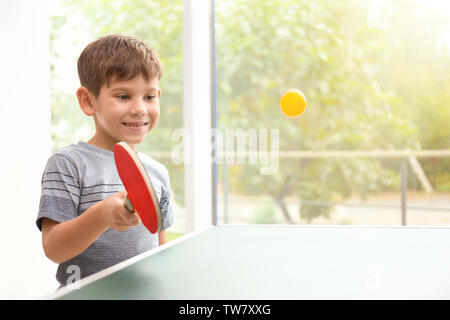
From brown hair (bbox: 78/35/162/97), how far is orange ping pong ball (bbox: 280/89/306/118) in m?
0.62

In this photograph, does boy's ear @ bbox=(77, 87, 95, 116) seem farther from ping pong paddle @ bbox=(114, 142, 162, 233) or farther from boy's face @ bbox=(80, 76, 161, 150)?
ping pong paddle @ bbox=(114, 142, 162, 233)

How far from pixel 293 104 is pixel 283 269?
756 millimetres

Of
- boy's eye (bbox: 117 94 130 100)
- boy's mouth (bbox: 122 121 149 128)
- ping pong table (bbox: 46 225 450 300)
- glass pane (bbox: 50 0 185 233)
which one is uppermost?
glass pane (bbox: 50 0 185 233)

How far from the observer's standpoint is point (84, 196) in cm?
81

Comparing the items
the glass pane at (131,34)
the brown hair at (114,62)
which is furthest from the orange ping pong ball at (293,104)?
the glass pane at (131,34)

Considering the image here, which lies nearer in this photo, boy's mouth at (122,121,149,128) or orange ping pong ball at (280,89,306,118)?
boy's mouth at (122,121,149,128)

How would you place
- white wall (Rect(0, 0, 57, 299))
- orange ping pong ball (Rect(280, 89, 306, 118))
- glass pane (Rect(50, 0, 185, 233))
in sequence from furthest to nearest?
glass pane (Rect(50, 0, 185, 233)) < orange ping pong ball (Rect(280, 89, 306, 118)) < white wall (Rect(0, 0, 57, 299))

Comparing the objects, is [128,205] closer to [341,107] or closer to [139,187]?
[139,187]

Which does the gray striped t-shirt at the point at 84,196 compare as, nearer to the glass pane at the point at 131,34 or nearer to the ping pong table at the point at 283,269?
the ping pong table at the point at 283,269

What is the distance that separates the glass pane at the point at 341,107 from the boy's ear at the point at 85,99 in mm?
3553

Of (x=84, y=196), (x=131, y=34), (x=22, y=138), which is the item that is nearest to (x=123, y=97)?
(x=84, y=196)

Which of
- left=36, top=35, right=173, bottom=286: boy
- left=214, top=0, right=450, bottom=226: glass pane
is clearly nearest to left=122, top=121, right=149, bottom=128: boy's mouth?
left=36, top=35, right=173, bottom=286: boy

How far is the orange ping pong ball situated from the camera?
140 cm

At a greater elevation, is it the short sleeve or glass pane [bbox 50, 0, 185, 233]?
glass pane [bbox 50, 0, 185, 233]
